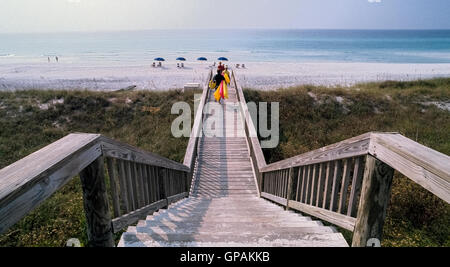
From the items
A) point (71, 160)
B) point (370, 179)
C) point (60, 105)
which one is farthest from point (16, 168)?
point (60, 105)

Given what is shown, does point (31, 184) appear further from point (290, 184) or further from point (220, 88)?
point (220, 88)

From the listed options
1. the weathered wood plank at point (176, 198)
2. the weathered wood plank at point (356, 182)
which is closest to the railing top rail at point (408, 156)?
the weathered wood plank at point (356, 182)

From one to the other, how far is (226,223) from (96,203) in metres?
1.78

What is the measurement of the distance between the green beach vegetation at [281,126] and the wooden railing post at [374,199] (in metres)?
3.56

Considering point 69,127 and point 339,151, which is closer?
point 339,151

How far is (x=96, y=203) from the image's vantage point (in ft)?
7.51

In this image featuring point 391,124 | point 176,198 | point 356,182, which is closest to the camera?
point 356,182

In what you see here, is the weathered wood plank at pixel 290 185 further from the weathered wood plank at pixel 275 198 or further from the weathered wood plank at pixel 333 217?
the weathered wood plank at pixel 333 217

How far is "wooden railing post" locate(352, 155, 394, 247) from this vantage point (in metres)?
2.22

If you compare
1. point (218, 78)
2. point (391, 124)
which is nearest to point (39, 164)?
point (218, 78)

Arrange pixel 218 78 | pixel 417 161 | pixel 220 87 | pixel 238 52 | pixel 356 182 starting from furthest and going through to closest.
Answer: pixel 238 52 < pixel 220 87 < pixel 218 78 < pixel 356 182 < pixel 417 161

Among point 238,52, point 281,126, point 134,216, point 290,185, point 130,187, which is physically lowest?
point 281,126

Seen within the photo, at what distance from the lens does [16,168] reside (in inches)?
59.5
